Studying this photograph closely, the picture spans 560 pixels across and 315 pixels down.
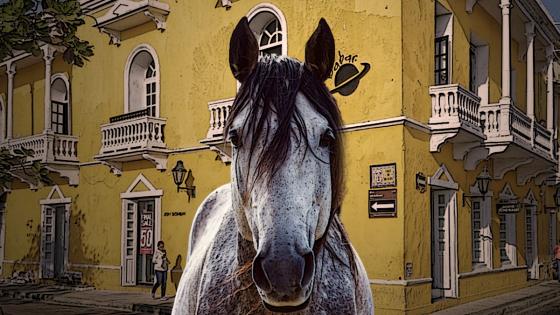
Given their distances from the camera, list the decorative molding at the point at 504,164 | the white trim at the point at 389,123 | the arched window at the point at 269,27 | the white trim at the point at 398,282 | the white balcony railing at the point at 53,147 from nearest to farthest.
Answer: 1. the white trim at the point at 398,282
2. the white trim at the point at 389,123
3. the arched window at the point at 269,27
4. the decorative molding at the point at 504,164
5. the white balcony railing at the point at 53,147

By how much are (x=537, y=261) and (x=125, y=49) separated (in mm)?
15582

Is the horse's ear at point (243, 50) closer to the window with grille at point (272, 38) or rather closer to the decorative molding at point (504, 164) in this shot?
the window with grille at point (272, 38)

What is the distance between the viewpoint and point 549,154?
63.2ft

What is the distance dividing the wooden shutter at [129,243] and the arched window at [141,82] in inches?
115

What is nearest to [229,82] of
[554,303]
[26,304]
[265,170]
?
[26,304]

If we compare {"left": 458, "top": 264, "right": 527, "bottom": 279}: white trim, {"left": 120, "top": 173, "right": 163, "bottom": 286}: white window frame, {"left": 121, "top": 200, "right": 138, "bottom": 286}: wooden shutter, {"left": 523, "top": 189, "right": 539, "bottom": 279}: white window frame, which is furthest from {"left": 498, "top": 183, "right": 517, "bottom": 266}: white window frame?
{"left": 121, "top": 200, "right": 138, "bottom": 286}: wooden shutter

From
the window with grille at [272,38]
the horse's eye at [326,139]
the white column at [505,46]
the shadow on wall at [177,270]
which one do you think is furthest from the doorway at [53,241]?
the horse's eye at [326,139]

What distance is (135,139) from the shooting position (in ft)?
56.0

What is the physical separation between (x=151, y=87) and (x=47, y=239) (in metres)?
7.20

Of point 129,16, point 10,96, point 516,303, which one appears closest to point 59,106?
point 10,96

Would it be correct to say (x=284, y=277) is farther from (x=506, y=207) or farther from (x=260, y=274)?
(x=506, y=207)

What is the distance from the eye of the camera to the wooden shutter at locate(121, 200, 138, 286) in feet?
58.6

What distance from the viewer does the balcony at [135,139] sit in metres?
16.8

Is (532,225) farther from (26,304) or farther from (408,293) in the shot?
(26,304)
